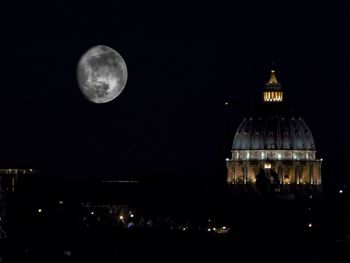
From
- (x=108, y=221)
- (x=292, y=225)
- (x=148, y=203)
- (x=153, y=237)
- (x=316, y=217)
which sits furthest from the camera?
(x=148, y=203)

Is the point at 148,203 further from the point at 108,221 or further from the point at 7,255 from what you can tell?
the point at 7,255

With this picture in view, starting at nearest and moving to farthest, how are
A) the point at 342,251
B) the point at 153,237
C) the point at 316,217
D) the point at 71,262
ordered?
the point at 71,262 < the point at 342,251 < the point at 153,237 < the point at 316,217

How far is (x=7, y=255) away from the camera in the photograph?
102812 millimetres

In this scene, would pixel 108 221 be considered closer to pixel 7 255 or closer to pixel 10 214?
pixel 10 214

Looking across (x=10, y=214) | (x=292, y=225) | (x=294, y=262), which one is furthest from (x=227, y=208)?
(x=294, y=262)

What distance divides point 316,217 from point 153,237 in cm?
3003

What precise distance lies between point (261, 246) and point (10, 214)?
23191 mm

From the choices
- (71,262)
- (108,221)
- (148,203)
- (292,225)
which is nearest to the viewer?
(71,262)

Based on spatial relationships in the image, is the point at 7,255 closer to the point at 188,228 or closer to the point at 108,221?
the point at 188,228

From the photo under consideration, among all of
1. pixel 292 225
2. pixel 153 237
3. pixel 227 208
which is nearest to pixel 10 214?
pixel 153 237

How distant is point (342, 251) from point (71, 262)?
18.7m

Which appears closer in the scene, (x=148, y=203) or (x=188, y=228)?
(x=188, y=228)

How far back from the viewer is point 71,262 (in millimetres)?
102312

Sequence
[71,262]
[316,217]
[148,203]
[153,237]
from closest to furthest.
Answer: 1. [71,262]
2. [153,237]
3. [316,217]
4. [148,203]
